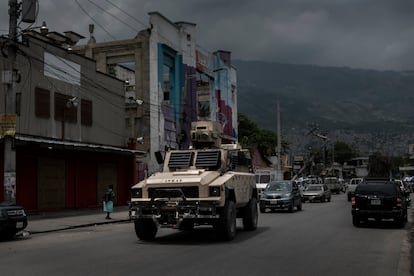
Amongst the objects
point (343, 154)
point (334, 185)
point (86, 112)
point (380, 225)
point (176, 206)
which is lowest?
point (380, 225)

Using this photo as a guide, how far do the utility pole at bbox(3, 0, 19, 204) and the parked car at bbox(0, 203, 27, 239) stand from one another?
8.57 ft

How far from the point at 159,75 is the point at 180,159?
77.4ft

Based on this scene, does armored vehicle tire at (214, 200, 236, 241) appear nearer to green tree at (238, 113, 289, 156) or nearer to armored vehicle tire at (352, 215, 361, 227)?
armored vehicle tire at (352, 215, 361, 227)

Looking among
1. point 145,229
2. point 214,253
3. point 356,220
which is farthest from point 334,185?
point 214,253

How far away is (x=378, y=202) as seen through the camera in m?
19.4

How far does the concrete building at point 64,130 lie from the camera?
89.4ft

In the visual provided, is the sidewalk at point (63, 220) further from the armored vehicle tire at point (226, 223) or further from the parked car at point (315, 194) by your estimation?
the parked car at point (315, 194)

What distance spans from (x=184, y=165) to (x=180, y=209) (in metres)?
2.32

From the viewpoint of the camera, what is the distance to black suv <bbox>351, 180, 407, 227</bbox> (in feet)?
64.0

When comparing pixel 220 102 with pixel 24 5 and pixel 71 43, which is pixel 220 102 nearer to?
pixel 71 43

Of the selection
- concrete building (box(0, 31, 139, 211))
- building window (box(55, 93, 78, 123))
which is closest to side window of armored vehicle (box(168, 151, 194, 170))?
concrete building (box(0, 31, 139, 211))

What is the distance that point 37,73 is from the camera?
1115 inches

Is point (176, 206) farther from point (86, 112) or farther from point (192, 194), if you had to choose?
point (86, 112)

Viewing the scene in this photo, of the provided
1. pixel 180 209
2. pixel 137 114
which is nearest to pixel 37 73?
pixel 137 114
